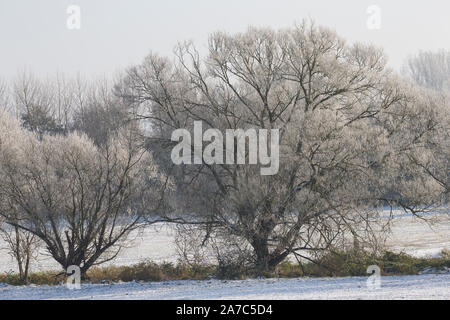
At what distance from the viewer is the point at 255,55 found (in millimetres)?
21719

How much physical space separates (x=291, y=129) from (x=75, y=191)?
7.44 metres

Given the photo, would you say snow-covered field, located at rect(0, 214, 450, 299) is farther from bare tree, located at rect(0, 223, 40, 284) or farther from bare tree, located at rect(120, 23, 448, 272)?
bare tree, located at rect(120, 23, 448, 272)

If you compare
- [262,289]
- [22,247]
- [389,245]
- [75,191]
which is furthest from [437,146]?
[22,247]

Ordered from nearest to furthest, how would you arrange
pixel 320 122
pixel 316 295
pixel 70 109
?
1. pixel 316 295
2. pixel 320 122
3. pixel 70 109

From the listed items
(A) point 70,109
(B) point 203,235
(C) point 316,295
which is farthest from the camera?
(A) point 70,109

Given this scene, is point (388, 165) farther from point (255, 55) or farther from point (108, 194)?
point (108, 194)

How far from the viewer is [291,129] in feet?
64.7

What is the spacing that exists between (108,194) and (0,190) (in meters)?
3.46

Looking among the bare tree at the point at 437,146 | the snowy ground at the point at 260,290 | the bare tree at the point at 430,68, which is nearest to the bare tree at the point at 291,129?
the bare tree at the point at 437,146

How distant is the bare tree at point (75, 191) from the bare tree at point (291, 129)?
4.55ft

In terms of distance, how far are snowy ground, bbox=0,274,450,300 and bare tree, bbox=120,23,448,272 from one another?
2028mm

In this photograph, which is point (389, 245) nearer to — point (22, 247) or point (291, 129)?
point (291, 129)

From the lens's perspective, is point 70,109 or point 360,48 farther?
point 70,109

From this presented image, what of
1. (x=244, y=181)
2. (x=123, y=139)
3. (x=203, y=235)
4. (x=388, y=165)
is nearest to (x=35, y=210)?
(x=123, y=139)
